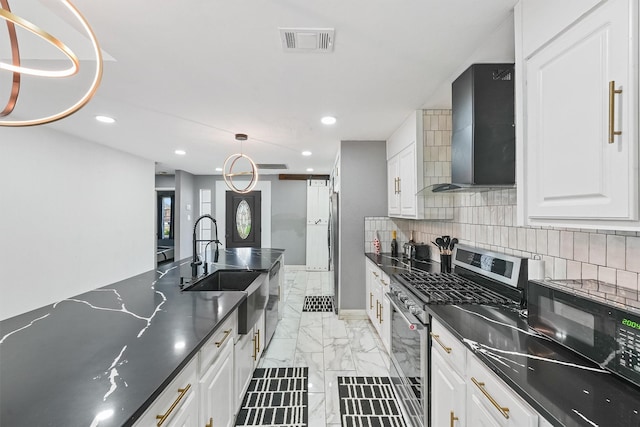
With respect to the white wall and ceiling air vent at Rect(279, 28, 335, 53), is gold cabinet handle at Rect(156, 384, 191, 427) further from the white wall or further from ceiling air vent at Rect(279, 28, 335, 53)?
the white wall

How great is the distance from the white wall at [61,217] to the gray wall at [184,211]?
156cm

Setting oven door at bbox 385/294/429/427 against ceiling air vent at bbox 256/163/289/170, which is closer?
oven door at bbox 385/294/429/427

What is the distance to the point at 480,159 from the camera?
1720mm

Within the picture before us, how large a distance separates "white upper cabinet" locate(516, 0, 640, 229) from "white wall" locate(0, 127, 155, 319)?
4.56 m

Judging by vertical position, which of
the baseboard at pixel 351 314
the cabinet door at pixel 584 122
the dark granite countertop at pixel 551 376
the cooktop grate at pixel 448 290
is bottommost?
the baseboard at pixel 351 314

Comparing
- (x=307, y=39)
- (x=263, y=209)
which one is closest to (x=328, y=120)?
(x=307, y=39)

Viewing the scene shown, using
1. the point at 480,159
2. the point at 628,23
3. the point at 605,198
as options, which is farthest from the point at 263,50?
the point at 605,198

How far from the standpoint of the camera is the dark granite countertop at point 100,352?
804 millimetres

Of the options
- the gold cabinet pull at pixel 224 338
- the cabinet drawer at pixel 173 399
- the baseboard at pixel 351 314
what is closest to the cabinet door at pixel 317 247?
the baseboard at pixel 351 314

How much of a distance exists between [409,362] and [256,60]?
2.22 meters

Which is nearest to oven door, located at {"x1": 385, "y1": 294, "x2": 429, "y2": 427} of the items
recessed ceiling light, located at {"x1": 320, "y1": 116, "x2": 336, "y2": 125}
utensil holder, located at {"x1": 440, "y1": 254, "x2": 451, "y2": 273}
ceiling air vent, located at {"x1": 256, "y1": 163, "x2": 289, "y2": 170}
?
utensil holder, located at {"x1": 440, "y1": 254, "x2": 451, "y2": 273}

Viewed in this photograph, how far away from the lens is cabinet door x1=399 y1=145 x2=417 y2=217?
292 cm

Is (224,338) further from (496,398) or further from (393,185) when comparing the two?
(393,185)

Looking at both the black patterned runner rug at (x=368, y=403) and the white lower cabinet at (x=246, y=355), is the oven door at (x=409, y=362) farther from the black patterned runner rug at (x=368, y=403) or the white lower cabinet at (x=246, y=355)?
the white lower cabinet at (x=246, y=355)
